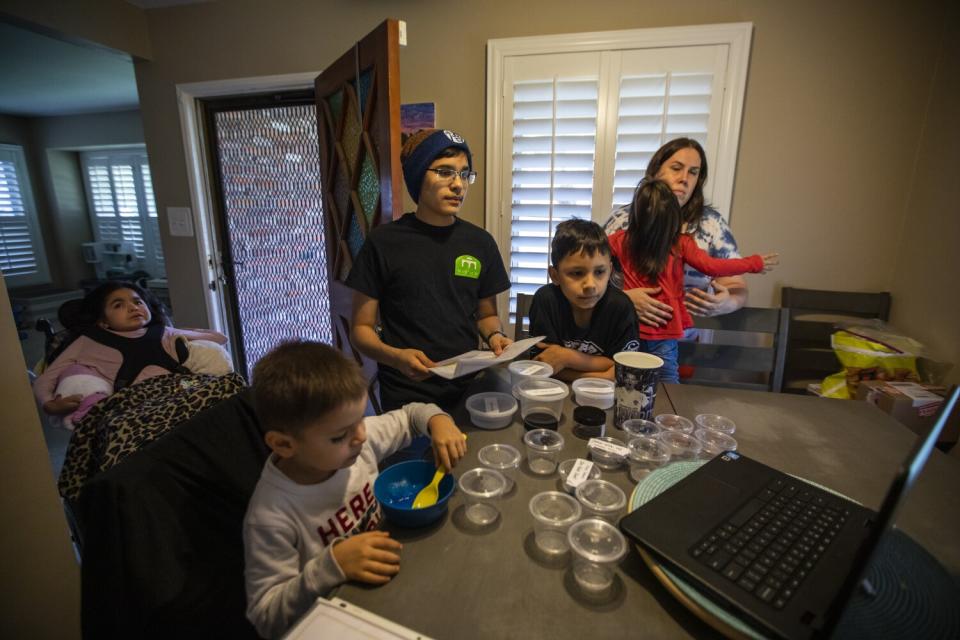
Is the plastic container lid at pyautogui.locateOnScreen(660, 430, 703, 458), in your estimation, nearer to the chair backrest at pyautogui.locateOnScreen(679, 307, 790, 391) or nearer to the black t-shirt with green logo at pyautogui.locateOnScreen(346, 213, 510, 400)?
the black t-shirt with green logo at pyautogui.locateOnScreen(346, 213, 510, 400)

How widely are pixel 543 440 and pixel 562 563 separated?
12.6 inches

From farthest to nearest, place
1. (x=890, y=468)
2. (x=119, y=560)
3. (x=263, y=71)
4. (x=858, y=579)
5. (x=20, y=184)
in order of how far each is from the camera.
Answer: (x=20, y=184) → (x=263, y=71) → (x=890, y=468) → (x=119, y=560) → (x=858, y=579)

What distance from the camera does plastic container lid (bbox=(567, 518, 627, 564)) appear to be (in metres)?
0.61

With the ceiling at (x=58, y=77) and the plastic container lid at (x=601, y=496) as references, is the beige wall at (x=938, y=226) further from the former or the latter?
the ceiling at (x=58, y=77)

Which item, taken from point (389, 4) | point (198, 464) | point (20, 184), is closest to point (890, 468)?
point (198, 464)

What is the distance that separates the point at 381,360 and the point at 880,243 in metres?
2.58

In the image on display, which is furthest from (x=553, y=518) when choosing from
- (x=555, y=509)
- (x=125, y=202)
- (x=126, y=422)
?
(x=125, y=202)

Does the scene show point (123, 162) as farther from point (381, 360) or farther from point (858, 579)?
point (858, 579)

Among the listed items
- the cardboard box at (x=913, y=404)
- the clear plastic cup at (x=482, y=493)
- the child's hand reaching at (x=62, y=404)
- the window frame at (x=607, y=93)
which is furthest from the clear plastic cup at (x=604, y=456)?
the child's hand reaching at (x=62, y=404)

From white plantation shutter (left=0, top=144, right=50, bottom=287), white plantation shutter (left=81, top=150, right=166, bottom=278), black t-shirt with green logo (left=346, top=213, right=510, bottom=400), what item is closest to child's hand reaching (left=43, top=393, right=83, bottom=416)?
black t-shirt with green logo (left=346, top=213, right=510, bottom=400)

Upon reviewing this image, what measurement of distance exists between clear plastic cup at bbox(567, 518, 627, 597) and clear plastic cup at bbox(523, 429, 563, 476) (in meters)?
0.19

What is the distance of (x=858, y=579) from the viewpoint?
0.38 m

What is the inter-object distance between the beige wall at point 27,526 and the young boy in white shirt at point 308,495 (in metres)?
0.74

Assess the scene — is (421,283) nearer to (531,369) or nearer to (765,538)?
(531,369)
